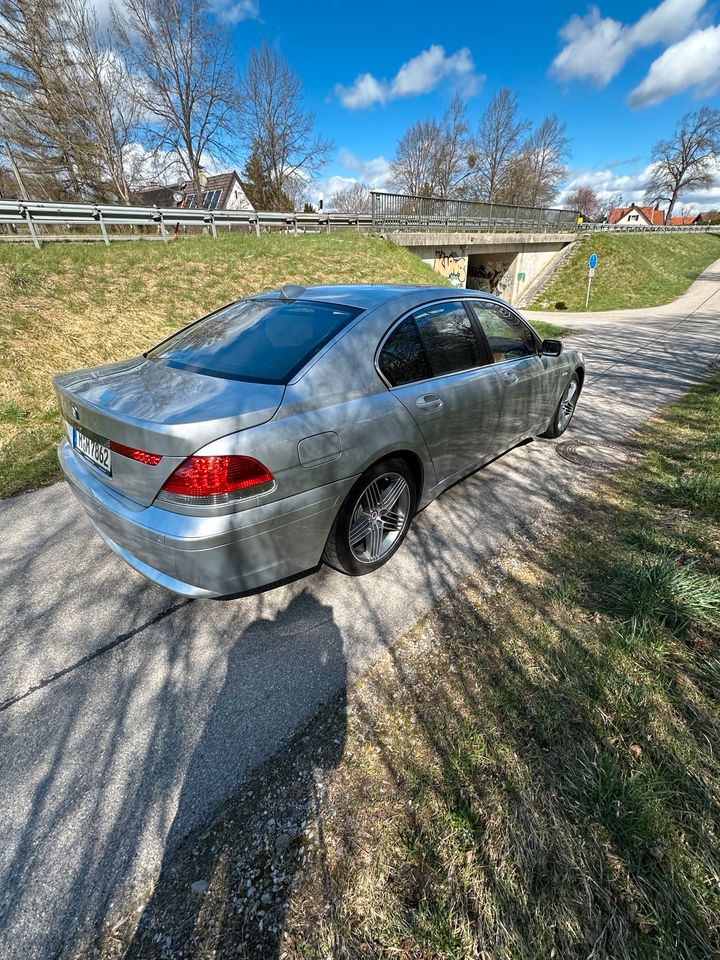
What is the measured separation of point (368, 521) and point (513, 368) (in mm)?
2002

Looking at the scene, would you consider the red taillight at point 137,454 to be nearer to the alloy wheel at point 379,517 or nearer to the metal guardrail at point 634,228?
the alloy wheel at point 379,517

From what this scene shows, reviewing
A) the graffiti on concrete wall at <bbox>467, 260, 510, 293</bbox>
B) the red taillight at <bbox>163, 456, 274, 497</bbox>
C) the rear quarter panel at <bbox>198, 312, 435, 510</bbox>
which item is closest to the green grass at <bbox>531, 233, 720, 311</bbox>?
the graffiti on concrete wall at <bbox>467, 260, 510, 293</bbox>

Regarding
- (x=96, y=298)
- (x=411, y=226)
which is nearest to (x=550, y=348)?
(x=96, y=298)

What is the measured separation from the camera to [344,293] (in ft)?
9.89

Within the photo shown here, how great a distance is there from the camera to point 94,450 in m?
2.29

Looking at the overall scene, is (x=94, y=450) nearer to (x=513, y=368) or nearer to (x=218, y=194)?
(x=513, y=368)

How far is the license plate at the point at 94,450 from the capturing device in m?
2.19

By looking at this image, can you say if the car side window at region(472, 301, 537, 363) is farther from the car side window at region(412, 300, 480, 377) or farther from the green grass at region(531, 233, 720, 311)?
the green grass at region(531, 233, 720, 311)

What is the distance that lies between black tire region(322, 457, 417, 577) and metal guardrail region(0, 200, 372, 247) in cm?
1149

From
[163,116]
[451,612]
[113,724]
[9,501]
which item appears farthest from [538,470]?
[163,116]

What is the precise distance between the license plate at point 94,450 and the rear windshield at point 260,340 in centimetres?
64

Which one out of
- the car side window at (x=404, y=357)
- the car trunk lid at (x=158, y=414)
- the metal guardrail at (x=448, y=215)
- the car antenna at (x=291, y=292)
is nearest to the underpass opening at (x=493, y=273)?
the metal guardrail at (x=448, y=215)

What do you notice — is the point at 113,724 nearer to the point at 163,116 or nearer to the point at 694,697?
the point at 694,697

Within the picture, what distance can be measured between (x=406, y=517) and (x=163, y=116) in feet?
107
